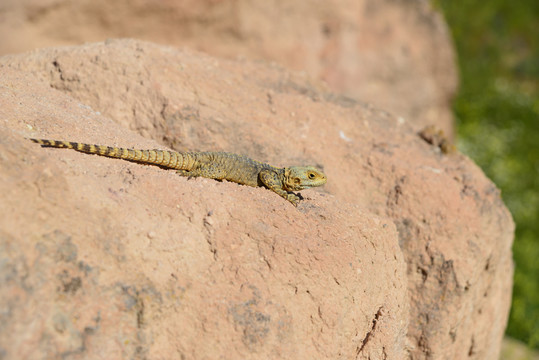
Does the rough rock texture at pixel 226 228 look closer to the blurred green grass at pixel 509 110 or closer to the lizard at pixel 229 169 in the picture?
the lizard at pixel 229 169

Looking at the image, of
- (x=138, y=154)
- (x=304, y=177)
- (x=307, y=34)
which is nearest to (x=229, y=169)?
(x=304, y=177)

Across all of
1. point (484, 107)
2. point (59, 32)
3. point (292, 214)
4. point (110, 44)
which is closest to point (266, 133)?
Answer: point (292, 214)

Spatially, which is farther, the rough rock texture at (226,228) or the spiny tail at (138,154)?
the spiny tail at (138,154)

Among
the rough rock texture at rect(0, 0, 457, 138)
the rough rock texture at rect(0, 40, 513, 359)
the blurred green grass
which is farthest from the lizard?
the blurred green grass

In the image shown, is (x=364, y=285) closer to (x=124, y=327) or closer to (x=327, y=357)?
(x=327, y=357)

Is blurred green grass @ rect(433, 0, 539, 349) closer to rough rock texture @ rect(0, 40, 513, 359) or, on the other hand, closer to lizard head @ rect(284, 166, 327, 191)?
rough rock texture @ rect(0, 40, 513, 359)

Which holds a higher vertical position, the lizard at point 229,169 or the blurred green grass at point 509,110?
the blurred green grass at point 509,110

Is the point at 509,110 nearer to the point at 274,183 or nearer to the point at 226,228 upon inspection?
the point at 274,183

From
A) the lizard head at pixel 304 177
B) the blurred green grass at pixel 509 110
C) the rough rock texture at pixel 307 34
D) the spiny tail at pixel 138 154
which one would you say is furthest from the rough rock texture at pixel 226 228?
the blurred green grass at pixel 509 110
